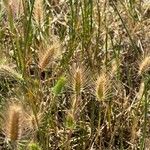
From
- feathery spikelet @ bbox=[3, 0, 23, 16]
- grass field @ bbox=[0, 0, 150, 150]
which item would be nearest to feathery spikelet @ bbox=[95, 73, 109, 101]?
grass field @ bbox=[0, 0, 150, 150]

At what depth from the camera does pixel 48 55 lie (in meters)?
1.43

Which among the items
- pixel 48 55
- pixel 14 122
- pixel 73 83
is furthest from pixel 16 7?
pixel 14 122

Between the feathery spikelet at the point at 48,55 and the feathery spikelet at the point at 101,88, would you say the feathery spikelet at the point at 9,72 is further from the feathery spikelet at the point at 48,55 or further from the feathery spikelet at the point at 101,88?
the feathery spikelet at the point at 101,88

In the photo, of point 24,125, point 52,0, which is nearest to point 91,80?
point 24,125

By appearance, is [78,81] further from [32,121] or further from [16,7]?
[16,7]

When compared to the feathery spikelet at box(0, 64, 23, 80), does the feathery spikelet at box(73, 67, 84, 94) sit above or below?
below

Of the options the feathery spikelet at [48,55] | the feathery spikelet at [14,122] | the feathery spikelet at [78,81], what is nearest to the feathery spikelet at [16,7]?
the feathery spikelet at [48,55]

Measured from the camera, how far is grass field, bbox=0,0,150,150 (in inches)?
54.1

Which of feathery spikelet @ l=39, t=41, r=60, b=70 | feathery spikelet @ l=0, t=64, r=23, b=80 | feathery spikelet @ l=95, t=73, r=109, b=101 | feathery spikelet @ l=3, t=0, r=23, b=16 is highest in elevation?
feathery spikelet @ l=3, t=0, r=23, b=16

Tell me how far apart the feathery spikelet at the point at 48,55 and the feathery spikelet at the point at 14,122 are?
223 millimetres

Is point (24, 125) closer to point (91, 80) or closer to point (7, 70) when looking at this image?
point (7, 70)

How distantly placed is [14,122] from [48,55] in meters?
0.30

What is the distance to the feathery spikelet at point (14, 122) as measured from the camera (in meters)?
1.19

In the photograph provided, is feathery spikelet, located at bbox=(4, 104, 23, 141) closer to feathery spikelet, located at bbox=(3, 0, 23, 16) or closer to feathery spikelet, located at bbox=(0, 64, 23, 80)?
feathery spikelet, located at bbox=(0, 64, 23, 80)
